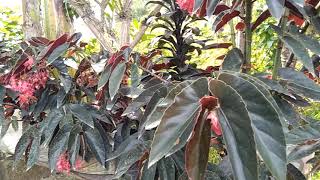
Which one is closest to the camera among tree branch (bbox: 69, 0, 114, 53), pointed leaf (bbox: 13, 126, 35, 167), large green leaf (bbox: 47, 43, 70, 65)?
large green leaf (bbox: 47, 43, 70, 65)

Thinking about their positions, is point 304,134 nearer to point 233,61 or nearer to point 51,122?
point 233,61

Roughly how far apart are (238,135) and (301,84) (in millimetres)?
333

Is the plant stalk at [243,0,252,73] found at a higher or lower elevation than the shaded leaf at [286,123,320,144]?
higher

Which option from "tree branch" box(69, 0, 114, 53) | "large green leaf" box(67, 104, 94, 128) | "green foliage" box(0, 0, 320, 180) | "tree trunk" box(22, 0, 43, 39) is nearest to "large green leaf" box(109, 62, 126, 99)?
"green foliage" box(0, 0, 320, 180)

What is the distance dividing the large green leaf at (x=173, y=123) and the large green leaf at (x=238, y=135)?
0.03 metres

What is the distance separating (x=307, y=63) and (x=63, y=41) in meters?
0.50

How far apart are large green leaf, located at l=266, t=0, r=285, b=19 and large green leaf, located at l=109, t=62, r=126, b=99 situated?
1.05ft

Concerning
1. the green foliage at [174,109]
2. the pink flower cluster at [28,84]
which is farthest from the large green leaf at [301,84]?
the pink flower cluster at [28,84]

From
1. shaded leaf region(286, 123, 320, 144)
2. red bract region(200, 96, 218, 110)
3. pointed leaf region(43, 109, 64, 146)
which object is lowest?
pointed leaf region(43, 109, 64, 146)

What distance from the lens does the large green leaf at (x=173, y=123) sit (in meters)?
0.35

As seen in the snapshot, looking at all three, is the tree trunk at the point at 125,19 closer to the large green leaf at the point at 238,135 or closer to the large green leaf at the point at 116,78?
the large green leaf at the point at 116,78

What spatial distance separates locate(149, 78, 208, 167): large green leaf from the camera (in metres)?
0.35

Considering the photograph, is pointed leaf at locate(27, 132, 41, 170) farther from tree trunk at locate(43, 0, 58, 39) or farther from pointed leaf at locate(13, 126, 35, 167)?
tree trunk at locate(43, 0, 58, 39)

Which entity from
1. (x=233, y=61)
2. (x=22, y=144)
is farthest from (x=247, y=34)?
(x=22, y=144)
